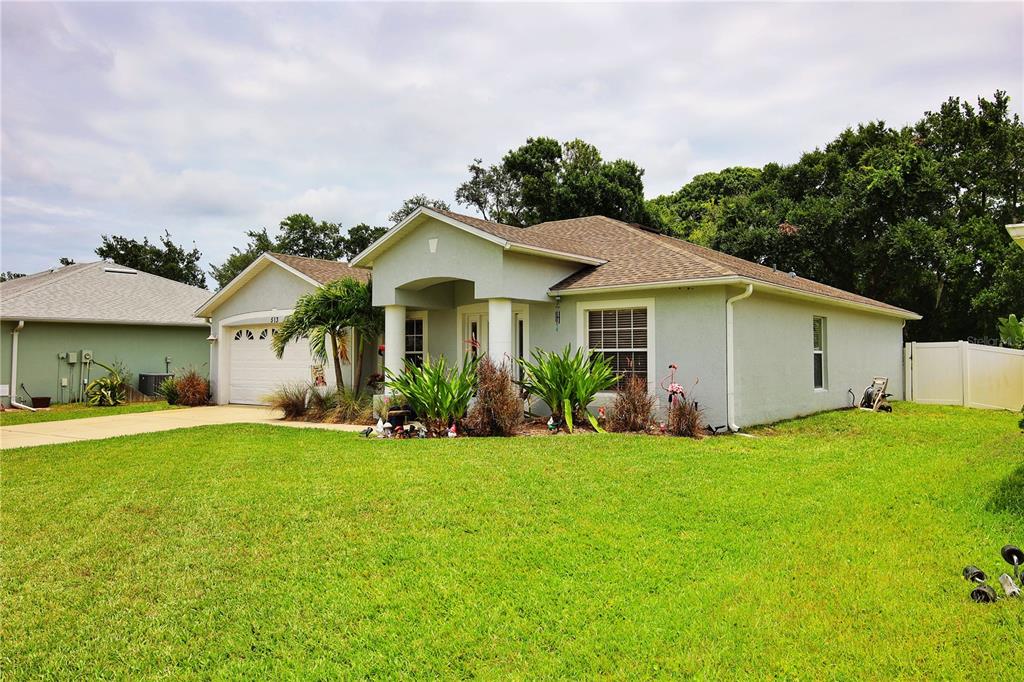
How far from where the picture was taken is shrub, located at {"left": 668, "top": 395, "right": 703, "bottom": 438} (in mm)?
11359

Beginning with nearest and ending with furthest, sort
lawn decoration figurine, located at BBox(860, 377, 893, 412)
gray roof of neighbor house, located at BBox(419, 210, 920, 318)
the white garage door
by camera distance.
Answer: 1. gray roof of neighbor house, located at BBox(419, 210, 920, 318)
2. lawn decoration figurine, located at BBox(860, 377, 893, 412)
3. the white garage door

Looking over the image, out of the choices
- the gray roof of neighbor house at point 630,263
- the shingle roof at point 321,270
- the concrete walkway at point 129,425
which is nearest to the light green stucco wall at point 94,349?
the concrete walkway at point 129,425

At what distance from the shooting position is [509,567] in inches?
195

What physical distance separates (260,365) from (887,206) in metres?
24.9

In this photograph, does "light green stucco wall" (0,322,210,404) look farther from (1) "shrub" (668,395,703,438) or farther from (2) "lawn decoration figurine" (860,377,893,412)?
(2) "lawn decoration figurine" (860,377,893,412)

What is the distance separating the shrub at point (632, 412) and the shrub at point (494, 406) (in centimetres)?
181

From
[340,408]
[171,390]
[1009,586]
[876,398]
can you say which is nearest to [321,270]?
[340,408]

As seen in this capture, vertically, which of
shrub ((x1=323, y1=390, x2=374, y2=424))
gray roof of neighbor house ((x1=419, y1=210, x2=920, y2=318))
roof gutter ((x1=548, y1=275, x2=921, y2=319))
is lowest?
shrub ((x1=323, y1=390, x2=374, y2=424))

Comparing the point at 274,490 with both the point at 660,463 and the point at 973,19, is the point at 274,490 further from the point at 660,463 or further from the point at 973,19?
the point at 973,19

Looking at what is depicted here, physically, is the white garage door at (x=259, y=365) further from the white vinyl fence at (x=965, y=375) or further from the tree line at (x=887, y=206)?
the white vinyl fence at (x=965, y=375)

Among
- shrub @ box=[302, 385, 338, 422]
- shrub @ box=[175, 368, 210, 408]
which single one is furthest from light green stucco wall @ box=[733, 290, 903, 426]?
shrub @ box=[175, 368, 210, 408]

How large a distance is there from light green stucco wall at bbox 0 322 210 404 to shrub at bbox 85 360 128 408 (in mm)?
1160

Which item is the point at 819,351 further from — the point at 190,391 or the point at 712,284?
the point at 190,391

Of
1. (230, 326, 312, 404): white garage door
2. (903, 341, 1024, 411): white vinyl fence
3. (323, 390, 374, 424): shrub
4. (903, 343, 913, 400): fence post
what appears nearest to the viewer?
(323, 390, 374, 424): shrub
